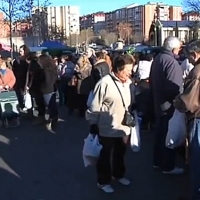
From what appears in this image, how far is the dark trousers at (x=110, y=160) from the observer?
566 centimetres

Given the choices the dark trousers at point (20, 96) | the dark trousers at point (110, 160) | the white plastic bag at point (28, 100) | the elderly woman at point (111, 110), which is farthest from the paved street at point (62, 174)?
the dark trousers at point (20, 96)

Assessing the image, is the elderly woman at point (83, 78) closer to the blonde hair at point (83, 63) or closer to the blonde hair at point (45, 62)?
the blonde hair at point (83, 63)

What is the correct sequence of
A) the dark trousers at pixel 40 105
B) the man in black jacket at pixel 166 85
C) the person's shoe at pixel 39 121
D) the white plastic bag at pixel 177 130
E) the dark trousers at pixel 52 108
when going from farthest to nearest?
the person's shoe at pixel 39 121
the dark trousers at pixel 40 105
the dark trousers at pixel 52 108
the man in black jacket at pixel 166 85
the white plastic bag at pixel 177 130

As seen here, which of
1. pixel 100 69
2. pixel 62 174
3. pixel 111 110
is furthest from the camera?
pixel 100 69

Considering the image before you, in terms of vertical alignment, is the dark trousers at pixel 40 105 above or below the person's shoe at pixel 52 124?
above

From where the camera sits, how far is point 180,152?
693 centimetres

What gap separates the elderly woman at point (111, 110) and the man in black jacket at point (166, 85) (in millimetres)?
531

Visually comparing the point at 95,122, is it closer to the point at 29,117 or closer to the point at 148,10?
the point at 29,117

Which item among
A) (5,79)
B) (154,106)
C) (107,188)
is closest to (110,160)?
(107,188)

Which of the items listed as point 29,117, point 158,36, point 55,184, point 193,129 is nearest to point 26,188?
point 55,184

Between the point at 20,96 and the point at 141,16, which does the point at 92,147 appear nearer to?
the point at 20,96

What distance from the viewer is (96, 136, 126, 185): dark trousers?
566 cm

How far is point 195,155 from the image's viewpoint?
4449mm

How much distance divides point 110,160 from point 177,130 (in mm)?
1098
